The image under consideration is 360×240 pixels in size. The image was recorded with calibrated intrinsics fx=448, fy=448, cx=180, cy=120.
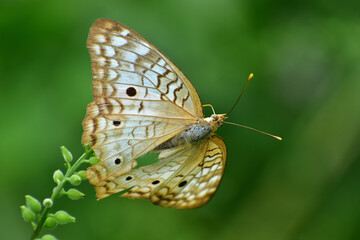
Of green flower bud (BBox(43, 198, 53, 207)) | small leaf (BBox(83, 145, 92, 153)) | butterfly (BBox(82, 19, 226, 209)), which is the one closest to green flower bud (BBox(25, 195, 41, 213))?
green flower bud (BBox(43, 198, 53, 207))

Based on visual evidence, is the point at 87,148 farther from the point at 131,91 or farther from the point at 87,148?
the point at 131,91

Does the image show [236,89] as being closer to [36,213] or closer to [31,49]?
[31,49]

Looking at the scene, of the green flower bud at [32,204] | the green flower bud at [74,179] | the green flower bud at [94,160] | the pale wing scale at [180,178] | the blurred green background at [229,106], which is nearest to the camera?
the green flower bud at [32,204]

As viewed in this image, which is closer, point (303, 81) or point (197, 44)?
point (197, 44)

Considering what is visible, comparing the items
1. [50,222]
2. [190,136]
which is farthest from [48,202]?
[190,136]

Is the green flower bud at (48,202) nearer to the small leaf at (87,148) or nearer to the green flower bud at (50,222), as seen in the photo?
the green flower bud at (50,222)

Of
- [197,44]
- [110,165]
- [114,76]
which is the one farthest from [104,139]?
[197,44]

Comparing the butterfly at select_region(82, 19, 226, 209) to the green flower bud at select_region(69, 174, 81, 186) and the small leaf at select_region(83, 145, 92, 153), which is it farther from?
the green flower bud at select_region(69, 174, 81, 186)

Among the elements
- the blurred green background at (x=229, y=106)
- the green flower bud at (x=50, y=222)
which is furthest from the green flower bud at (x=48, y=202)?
the blurred green background at (x=229, y=106)
